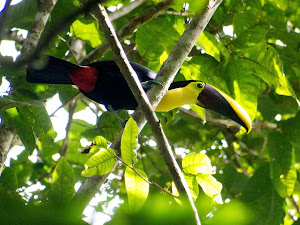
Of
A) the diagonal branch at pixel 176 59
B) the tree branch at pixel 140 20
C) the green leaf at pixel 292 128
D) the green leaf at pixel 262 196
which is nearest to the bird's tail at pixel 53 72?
the tree branch at pixel 140 20

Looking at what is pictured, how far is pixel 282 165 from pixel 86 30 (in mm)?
1693

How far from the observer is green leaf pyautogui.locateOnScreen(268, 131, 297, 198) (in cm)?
289

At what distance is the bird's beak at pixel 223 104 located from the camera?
2.74 metres

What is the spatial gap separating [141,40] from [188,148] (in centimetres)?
148

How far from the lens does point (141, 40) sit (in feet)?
9.73

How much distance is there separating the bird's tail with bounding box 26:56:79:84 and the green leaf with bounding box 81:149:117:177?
901 mm

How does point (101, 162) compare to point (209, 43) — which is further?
point (209, 43)

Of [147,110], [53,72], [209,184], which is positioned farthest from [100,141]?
[53,72]

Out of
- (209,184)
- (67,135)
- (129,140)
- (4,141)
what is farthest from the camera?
(67,135)

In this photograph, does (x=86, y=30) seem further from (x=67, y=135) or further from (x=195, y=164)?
(x=195, y=164)

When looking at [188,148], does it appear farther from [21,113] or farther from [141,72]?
[21,113]

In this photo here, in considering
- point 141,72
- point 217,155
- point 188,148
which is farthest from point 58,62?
point 217,155

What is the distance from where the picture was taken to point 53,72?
2729mm

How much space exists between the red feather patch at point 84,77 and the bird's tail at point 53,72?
0.12 feet
